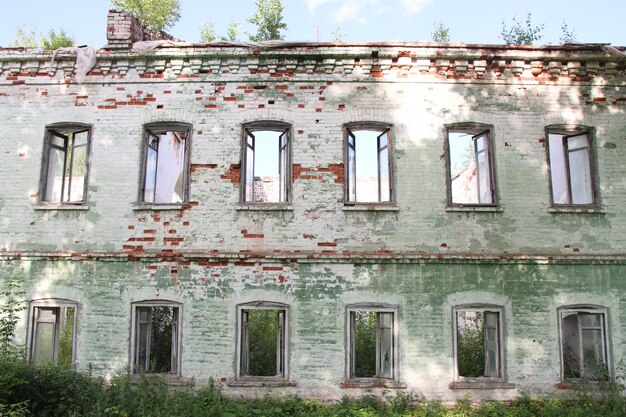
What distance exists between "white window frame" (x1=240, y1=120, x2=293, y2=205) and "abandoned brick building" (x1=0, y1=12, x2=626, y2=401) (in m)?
0.06

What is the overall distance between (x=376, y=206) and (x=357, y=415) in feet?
11.6

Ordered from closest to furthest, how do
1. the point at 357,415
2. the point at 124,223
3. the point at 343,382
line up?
the point at 357,415
the point at 343,382
the point at 124,223

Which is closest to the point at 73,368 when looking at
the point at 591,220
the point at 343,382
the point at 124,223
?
the point at 124,223

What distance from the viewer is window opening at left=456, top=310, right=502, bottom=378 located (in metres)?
9.16

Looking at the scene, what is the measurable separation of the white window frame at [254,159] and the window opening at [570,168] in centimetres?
496

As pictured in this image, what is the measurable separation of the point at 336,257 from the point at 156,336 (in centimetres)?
356

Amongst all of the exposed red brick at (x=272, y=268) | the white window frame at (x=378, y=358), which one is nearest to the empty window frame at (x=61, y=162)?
Result: the exposed red brick at (x=272, y=268)

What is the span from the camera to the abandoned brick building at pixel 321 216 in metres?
9.03

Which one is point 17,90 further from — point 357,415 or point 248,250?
point 357,415

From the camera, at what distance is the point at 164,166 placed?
10148 mm

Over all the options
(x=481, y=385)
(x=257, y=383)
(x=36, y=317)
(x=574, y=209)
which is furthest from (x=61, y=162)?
(x=574, y=209)

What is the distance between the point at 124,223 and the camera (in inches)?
371

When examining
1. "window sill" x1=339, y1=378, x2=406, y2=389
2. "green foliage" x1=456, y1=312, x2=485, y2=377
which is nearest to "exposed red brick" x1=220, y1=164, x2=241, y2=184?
"window sill" x1=339, y1=378, x2=406, y2=389

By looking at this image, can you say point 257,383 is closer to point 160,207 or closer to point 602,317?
point 160,207
